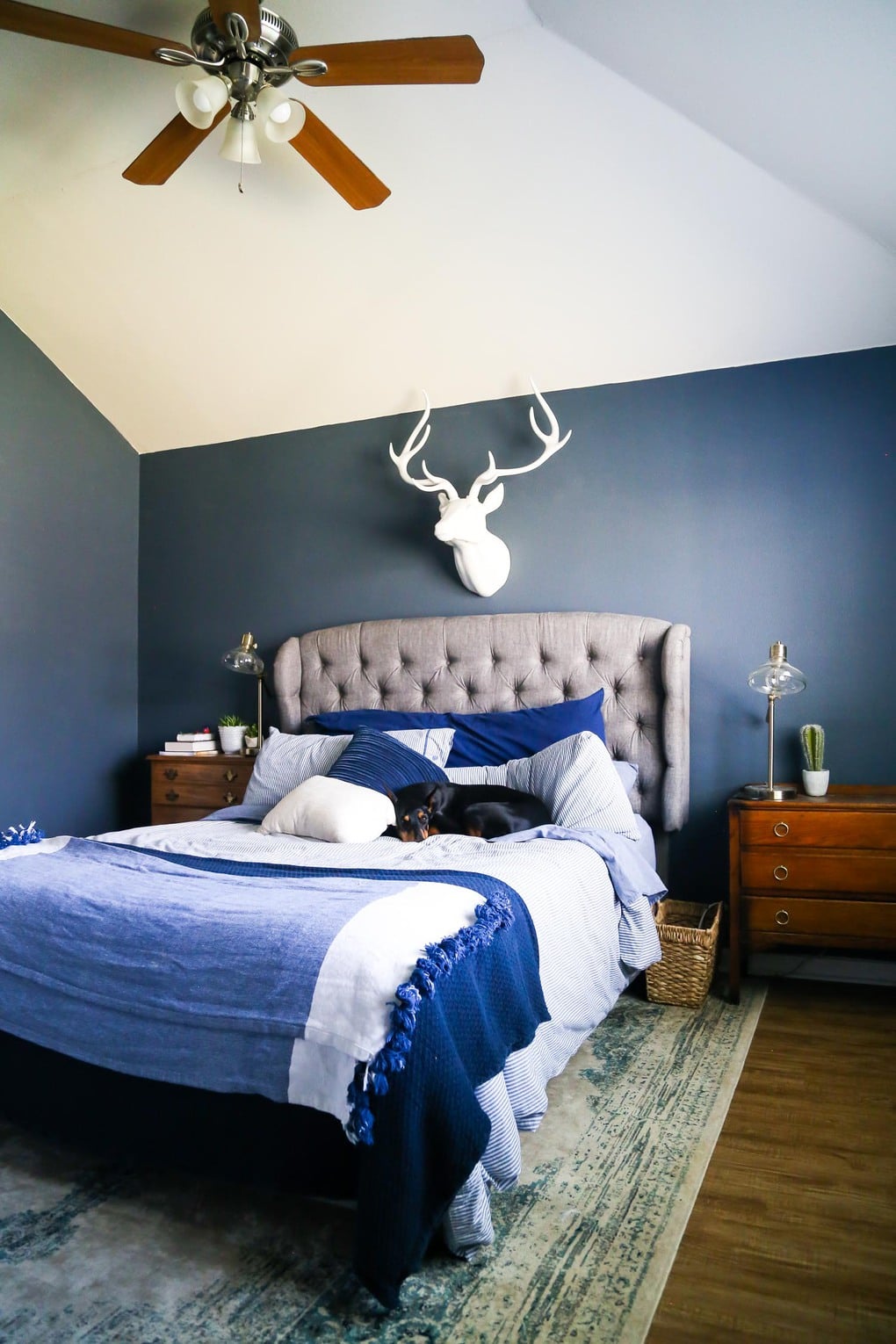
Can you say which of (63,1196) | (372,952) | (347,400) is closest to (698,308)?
(347,400)

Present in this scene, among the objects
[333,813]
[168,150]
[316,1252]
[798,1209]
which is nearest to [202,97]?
[168,150]

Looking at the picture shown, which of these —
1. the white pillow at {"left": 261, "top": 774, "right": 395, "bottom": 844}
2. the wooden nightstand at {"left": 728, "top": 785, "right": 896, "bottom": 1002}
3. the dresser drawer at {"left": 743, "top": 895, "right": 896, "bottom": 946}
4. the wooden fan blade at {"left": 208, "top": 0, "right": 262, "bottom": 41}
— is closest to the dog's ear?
the white pillow at {"left": 261, "top": 774, "right": 395, "bottom": 844}

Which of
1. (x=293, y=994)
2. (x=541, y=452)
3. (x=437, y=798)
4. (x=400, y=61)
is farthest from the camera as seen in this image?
(x=541, y=452)

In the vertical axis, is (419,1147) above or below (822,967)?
above

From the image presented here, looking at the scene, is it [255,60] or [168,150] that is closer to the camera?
[255,60]

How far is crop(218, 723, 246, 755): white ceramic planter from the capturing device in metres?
4.20

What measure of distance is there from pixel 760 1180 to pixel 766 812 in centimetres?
129

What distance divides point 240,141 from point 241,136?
2cm

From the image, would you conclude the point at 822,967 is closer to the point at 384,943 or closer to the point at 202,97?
the point at 384,943

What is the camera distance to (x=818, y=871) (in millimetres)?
2879

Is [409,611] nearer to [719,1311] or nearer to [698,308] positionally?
[698,308]

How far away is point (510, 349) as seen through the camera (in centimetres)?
369

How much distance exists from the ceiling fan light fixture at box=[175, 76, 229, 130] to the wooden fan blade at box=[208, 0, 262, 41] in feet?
0.40

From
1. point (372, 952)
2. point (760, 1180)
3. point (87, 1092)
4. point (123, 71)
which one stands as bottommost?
point (760, 1180)
